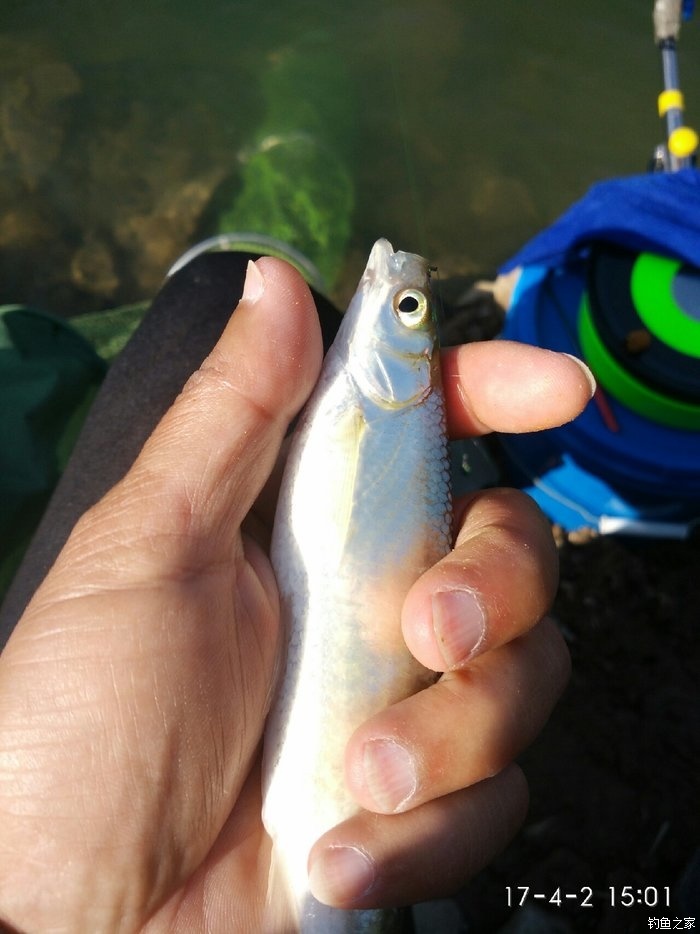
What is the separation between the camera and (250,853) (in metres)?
1.69

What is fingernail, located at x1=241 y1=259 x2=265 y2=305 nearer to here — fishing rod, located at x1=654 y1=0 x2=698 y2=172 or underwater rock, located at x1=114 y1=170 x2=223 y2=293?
fishing rod, located at x1=654 y1=0 x2=698 y2=172

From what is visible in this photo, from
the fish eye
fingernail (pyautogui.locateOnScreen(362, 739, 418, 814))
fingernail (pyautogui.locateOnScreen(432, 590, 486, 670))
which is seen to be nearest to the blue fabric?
the fish eye

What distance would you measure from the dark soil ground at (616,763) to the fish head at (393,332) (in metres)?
2.08

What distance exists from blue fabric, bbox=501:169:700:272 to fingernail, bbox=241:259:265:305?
6.47 feet

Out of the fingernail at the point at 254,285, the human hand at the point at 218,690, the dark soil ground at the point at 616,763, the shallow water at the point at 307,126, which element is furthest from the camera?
the shallow water at the point at 307,126

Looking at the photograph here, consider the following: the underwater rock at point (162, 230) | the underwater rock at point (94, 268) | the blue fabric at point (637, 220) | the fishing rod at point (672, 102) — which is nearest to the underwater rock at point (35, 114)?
the underwater rock at point (94, 268)

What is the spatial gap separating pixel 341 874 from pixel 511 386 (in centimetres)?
123

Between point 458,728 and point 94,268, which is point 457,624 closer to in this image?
point 458,728

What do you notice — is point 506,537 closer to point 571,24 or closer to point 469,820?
point 469,820

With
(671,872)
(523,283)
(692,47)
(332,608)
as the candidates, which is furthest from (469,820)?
(692,47)

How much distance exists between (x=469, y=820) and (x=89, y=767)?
3.10 ft

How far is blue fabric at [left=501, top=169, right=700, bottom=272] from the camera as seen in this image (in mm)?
2914

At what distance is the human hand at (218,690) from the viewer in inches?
57.2

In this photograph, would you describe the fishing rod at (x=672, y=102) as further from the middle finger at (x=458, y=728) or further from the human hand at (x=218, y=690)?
the middle finger at (x=458, y=728)
